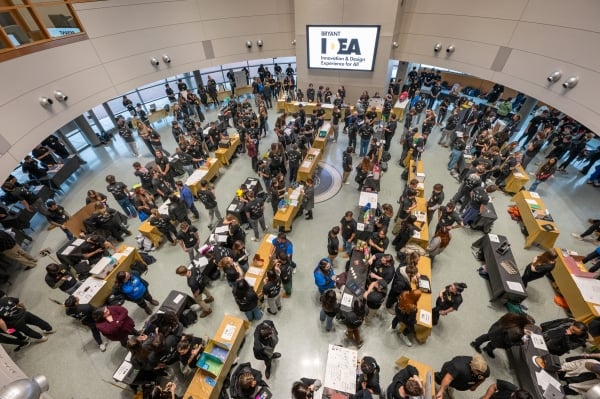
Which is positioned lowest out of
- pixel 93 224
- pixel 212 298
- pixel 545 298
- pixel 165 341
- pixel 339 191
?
pixel 165 341

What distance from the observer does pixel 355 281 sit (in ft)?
18.0

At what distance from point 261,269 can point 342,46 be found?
42.2ft

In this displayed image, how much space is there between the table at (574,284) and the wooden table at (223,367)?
284 inches

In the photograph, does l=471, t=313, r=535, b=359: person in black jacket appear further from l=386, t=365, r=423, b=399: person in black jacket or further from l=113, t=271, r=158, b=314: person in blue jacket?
l=113, t=271, r=158, b=314: person in blue jacket

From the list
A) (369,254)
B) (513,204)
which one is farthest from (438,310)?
(513,204)

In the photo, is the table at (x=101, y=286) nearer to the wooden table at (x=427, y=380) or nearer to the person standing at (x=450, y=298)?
the wooden table at (x=427, y=380)

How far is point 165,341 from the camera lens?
14.1ft

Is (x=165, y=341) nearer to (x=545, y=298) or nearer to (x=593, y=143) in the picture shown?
(x=545, y=298)

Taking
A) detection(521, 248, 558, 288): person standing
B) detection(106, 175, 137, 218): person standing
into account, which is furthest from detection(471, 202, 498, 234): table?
detection(106, 175, 137, 218): person standing

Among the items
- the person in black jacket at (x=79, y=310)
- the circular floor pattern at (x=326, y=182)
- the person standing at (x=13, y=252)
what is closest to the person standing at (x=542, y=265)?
the circular floor pattern at (x=326, y=182)

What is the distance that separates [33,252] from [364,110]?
1405cm

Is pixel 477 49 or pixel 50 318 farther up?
pixel 477 49

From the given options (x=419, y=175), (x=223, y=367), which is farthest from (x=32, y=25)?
(x=419, y=175)

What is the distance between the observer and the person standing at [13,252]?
648 cm
